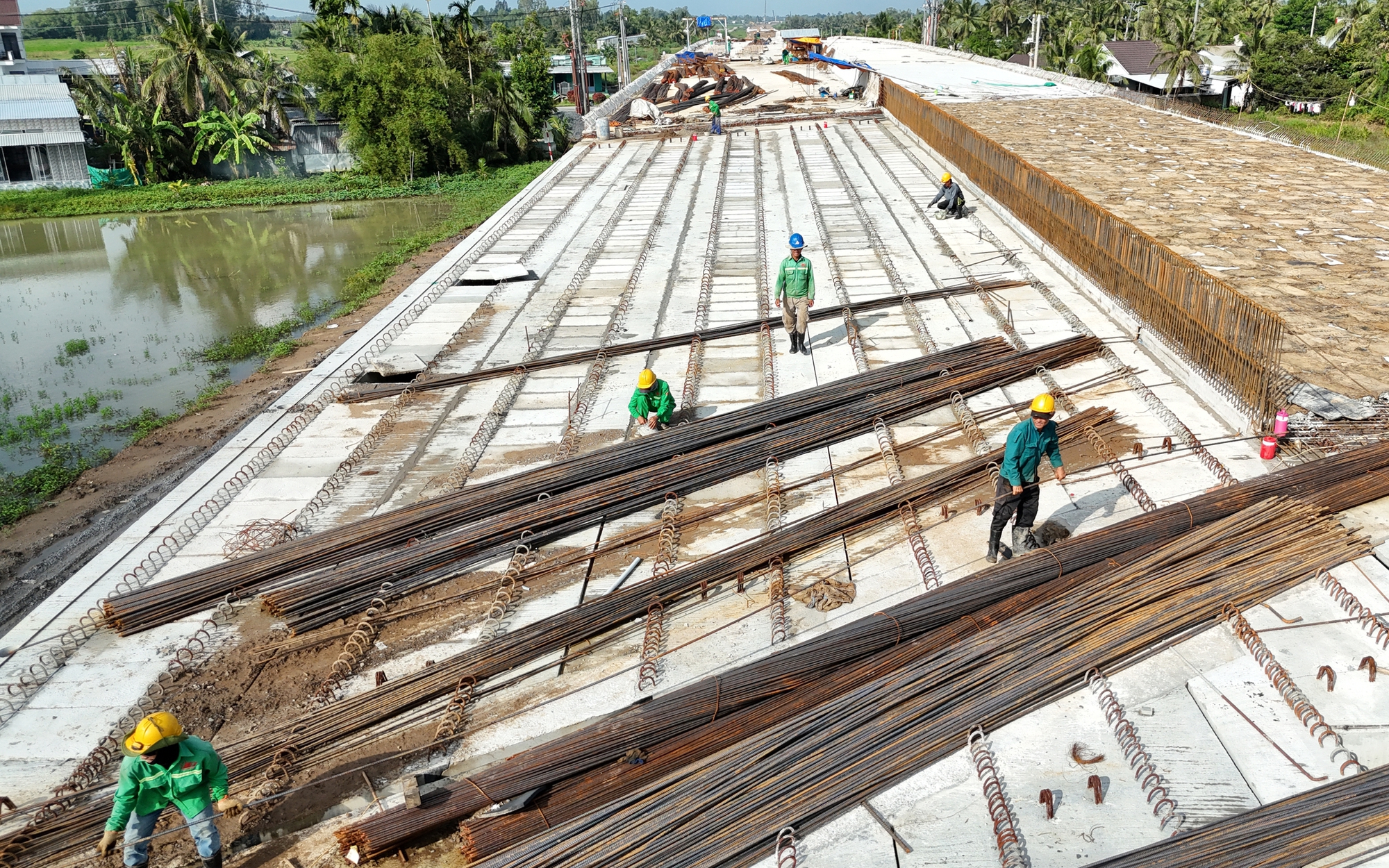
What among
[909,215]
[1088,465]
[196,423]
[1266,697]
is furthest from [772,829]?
[909,215]

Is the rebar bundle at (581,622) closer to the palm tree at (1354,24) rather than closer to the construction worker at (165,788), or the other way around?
the construction worker at (165,788)

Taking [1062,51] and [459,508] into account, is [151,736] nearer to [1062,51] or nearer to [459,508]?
[459,508]

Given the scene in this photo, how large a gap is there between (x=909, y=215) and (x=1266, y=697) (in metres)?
15.7

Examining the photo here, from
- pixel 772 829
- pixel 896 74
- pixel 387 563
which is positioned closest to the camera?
pixel 772 829

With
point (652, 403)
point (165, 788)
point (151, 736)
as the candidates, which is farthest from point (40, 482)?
point (151, 736)

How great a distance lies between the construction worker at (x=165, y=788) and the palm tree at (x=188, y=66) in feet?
119

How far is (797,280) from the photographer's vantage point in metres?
12.3

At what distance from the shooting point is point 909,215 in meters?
20.8

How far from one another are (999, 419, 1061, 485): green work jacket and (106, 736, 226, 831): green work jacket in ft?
18.5

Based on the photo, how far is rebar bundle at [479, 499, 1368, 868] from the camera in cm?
536

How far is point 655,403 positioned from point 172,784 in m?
5.85

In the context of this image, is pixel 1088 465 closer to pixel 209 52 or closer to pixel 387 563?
pixel 387 563

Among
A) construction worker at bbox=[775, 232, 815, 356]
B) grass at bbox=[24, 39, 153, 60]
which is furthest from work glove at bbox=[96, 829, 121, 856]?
grass at bbox=[24, 39, 153, 60]

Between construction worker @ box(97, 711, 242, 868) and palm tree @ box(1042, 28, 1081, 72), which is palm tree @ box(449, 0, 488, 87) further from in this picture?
construction worker @ box(97, 711, 242, 868)
